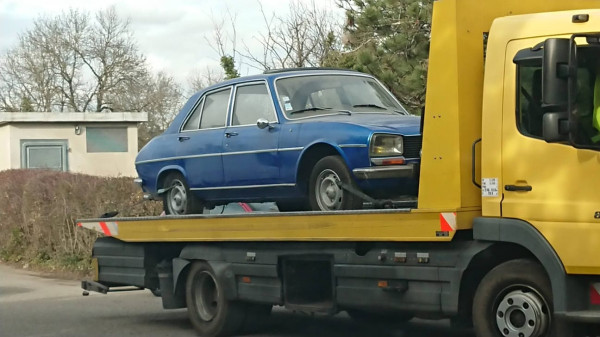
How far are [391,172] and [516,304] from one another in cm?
166

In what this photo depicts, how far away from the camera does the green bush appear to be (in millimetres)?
17250

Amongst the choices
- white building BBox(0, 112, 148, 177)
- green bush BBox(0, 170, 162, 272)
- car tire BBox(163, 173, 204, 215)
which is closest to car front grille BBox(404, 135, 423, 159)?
car tire BBox(163, 173, 204, 215)

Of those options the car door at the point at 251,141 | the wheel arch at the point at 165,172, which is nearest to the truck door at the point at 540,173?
the car door at the point at 251,141

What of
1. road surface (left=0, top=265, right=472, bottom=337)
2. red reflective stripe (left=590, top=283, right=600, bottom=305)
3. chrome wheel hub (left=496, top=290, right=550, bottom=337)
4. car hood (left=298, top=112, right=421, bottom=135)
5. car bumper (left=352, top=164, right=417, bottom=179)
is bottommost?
road surface (left=0, top=265, right=472, bottom=337)

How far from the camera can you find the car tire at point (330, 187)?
8188 millimetres

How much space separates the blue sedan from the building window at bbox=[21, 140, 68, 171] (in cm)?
2007

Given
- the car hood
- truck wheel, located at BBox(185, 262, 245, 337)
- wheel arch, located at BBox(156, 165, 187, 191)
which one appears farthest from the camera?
wheel arch, located at BBox(156, 165, 187, 191)

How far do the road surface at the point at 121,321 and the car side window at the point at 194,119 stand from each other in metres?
2.27

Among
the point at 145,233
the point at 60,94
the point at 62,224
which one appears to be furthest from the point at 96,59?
the point at 145,233

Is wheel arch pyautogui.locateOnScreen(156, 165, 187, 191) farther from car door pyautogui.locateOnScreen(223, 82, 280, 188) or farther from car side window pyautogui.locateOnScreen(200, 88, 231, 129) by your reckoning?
car door pyautogui.locateOnScreen(223, 82, 280, 188)

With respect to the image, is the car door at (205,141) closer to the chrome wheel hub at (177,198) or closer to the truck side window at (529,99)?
the chrome wheel hub at (177,198)

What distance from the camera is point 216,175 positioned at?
9.71 meters

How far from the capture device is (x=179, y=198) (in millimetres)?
10344

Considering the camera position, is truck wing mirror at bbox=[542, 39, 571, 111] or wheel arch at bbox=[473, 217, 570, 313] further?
wheel arch at bbox=[473, 217, 570, 313]
